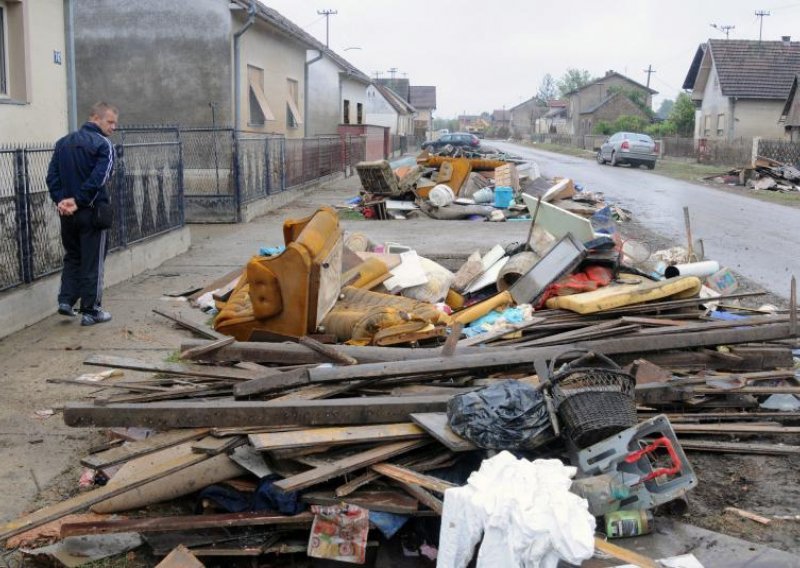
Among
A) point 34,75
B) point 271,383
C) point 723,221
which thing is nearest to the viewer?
point 271,383

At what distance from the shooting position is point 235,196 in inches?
692

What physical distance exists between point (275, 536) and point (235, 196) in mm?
13702

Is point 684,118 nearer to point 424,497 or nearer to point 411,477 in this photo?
point 411,477

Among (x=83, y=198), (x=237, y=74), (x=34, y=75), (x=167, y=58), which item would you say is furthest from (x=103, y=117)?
(x=167, y=58)

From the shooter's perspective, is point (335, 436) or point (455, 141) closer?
point (335, 436)

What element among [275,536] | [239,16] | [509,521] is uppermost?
[239,16]

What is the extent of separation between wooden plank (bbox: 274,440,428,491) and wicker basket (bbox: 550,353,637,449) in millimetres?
785

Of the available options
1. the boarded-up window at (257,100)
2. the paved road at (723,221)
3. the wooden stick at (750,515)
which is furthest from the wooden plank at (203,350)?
the boarded-up window at (257,100)

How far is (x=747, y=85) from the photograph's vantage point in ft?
166

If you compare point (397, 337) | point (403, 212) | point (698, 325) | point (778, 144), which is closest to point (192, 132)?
point (403, 212)

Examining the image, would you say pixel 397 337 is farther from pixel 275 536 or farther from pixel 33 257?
pixel 33 257

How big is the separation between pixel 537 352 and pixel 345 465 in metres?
2.06

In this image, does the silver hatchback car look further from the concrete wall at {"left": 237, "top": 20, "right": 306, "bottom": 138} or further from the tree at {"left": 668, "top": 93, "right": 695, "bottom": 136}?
the tree at {"left": 668, "top": 93, "right": 695, "bottom": 136}

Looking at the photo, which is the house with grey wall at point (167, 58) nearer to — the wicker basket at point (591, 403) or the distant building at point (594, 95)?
the wicker basket at point (591, 403)
